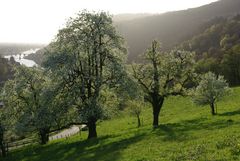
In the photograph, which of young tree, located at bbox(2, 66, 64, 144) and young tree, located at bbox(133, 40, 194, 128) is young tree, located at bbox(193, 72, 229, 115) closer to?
young tree, located at bbox(133, 40, 194, 128)

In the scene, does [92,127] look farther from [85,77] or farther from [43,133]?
[43,133]

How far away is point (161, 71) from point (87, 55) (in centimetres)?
1120

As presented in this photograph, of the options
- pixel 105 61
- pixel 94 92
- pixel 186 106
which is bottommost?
pixel 186 106

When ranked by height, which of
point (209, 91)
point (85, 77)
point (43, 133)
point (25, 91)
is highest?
point (85, 77)

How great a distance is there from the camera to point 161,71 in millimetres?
55000

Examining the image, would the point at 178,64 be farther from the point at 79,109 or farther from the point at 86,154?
the point at 86,154

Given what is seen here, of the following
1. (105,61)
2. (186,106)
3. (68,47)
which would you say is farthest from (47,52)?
(186,106)

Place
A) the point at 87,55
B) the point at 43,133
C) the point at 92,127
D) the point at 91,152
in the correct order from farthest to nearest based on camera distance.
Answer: the point at 43,133 → the point at 92,127 → the point at 87,55 → the point at 91,152

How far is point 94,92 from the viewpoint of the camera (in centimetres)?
4950

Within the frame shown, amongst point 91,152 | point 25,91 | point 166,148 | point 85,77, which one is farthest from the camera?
point 25,91

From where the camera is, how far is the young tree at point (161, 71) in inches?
2179

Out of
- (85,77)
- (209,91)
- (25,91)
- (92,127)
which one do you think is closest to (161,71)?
(85,77)

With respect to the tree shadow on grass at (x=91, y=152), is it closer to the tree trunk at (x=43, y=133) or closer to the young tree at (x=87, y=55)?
the young tree at (x=87, y=55)

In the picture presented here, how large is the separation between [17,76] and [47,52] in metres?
13.3
